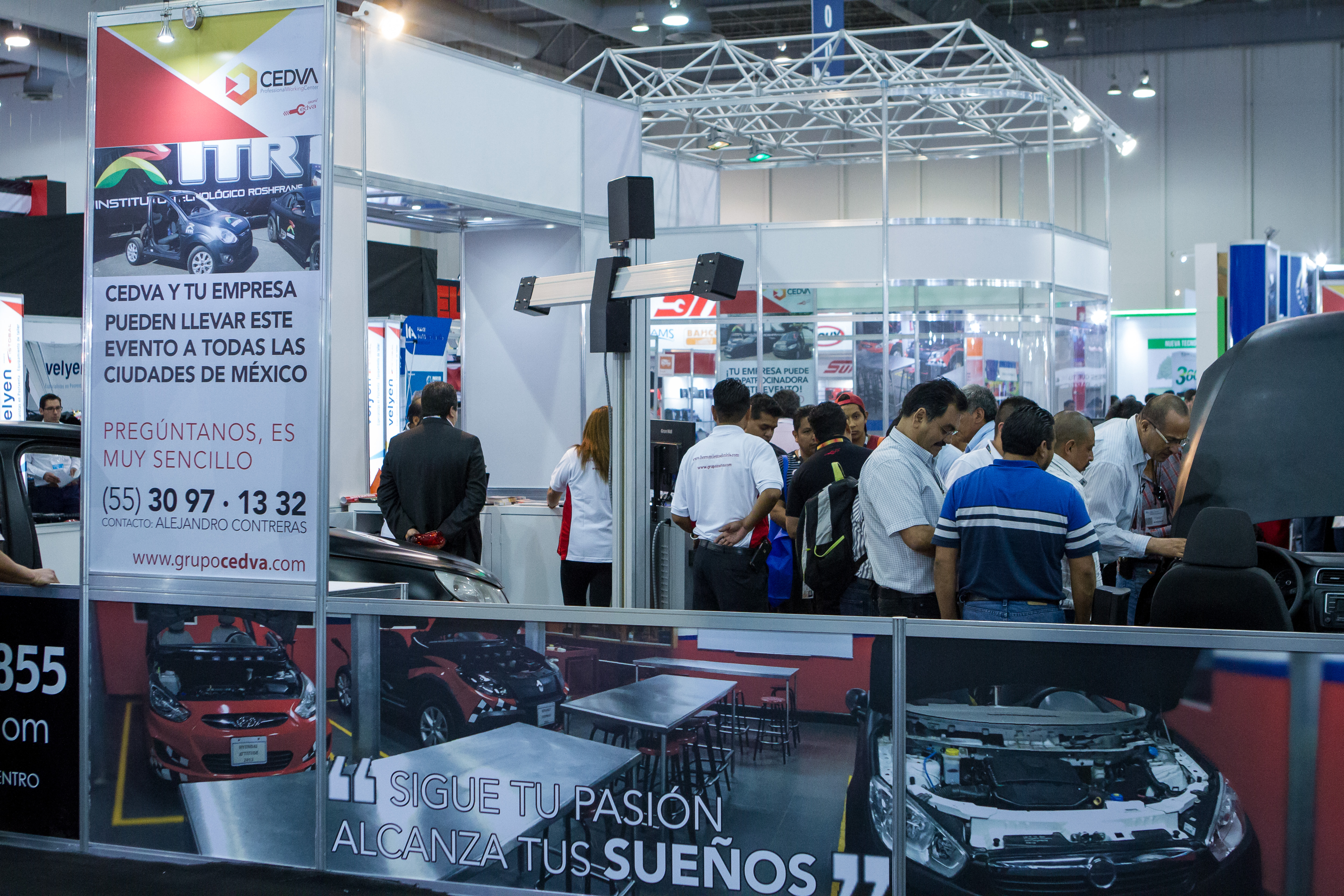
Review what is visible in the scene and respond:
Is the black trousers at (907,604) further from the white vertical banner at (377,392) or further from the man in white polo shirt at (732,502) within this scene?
the white vertical banner at (377,392)

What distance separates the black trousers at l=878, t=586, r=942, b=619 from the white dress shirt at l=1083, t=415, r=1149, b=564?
1.02 m

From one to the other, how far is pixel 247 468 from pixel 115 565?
55cm

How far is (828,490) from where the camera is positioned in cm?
459

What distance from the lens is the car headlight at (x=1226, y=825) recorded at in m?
Answer: 2.59

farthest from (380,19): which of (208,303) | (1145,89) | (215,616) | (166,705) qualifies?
(1145,89)

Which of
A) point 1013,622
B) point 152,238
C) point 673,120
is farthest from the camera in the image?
point 673,120

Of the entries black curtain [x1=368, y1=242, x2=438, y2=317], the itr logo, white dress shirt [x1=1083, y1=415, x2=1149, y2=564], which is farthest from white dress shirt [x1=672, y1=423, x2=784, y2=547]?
black curtain [x1=368, y1=242, x2=438, y2=317]

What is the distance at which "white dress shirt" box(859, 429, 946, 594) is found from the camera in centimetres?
396

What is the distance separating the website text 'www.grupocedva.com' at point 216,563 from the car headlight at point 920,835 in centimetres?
173

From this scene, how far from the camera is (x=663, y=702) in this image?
2.92 metres

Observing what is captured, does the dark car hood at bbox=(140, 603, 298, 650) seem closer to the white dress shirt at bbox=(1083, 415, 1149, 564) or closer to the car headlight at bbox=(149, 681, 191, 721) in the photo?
the car headlight at bbox=(149, 681, 191, 721)

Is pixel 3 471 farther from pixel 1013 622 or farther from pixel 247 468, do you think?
pixel 1013 622

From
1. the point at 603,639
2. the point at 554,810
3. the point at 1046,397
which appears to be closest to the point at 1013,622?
the point at 603,639

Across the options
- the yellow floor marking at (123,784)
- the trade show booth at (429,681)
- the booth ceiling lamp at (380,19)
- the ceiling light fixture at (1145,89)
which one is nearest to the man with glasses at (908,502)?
the trade show booth at (429,681)
